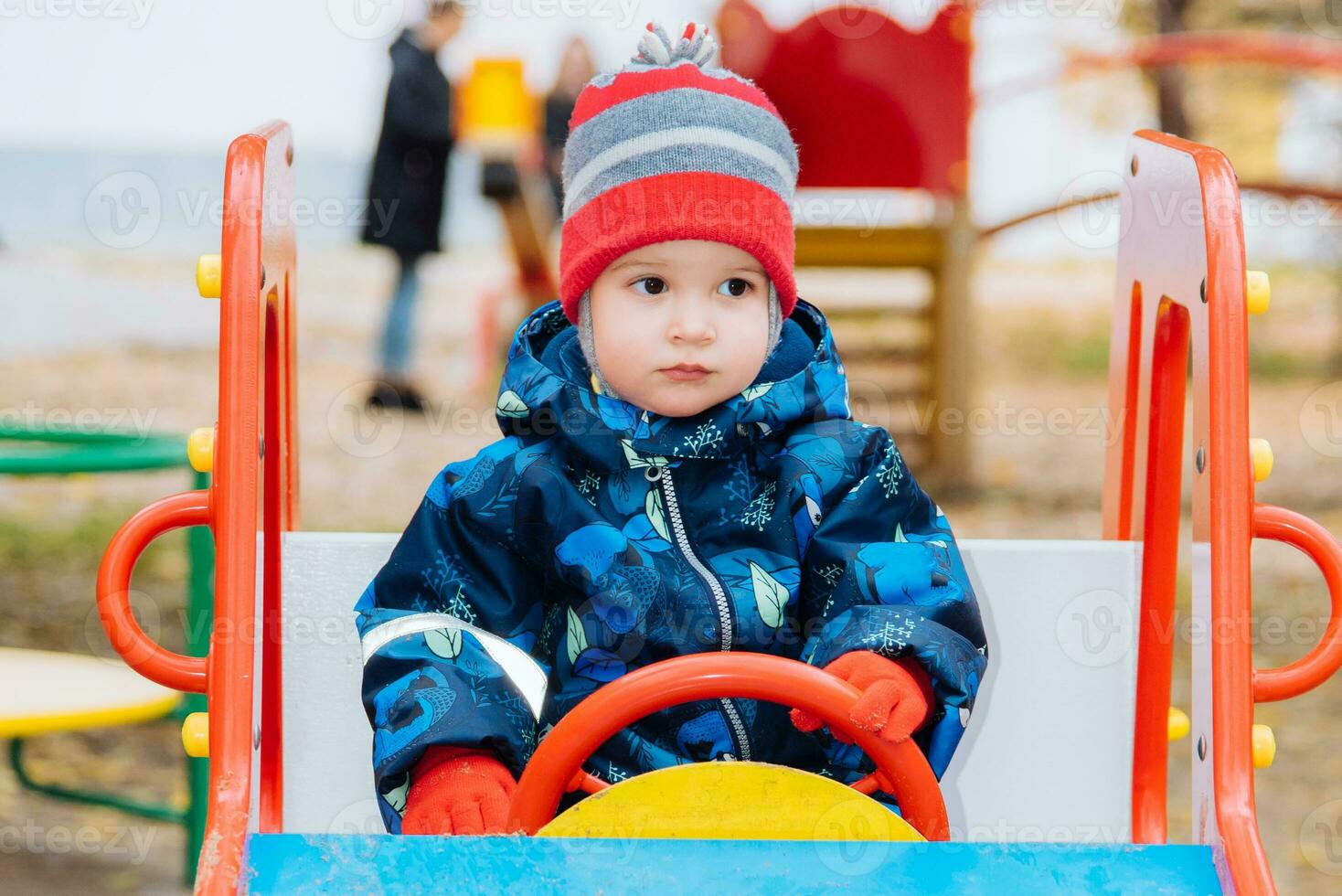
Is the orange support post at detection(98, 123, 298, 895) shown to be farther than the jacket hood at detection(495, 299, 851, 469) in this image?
No

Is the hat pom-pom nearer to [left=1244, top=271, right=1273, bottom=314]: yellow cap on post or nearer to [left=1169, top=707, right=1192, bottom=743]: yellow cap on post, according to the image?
[left=1244, top=271, right=1273, bottom=314]: yellow cap on post

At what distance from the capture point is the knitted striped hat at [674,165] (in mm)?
1425

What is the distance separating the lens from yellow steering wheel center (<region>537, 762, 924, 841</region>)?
3.78 feet

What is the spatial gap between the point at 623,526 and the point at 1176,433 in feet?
2.10

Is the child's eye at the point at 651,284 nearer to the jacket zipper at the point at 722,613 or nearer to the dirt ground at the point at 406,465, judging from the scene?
the jacket zipper at the point at 722,613

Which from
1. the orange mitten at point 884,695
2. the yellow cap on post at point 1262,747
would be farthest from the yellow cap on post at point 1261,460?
the orange mitten at point 884,695

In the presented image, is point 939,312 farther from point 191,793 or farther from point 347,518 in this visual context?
point 191,793

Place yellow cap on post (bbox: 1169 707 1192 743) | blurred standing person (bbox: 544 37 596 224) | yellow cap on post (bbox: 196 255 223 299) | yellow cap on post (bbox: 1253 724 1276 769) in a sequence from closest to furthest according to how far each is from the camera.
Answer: yellow cap on post (bbox: 1253 724 1276 769) → yellow cap on post (bbox: 196 255 223 299) → yellow cap on post (bbox: 1169 707 1192 743) → blurred standing person (bbox: 544 37 596 224)

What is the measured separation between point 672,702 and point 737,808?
98 millimetres

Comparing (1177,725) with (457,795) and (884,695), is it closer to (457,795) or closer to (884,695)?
(884,695)

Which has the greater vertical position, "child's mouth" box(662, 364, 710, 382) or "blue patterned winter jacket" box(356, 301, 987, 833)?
"child's mouth" box(662, 364, 710, 382)

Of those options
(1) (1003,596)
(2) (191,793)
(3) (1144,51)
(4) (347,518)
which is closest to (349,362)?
(4) (347,518)

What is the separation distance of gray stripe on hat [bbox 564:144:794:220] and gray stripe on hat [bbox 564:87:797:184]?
0.09ft

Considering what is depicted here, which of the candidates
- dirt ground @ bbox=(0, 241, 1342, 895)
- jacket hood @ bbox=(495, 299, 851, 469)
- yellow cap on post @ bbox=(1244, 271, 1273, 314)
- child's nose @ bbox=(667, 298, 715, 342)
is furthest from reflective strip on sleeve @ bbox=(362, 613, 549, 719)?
dirt ground @ bbox=(0, 241, 1342, 895)
